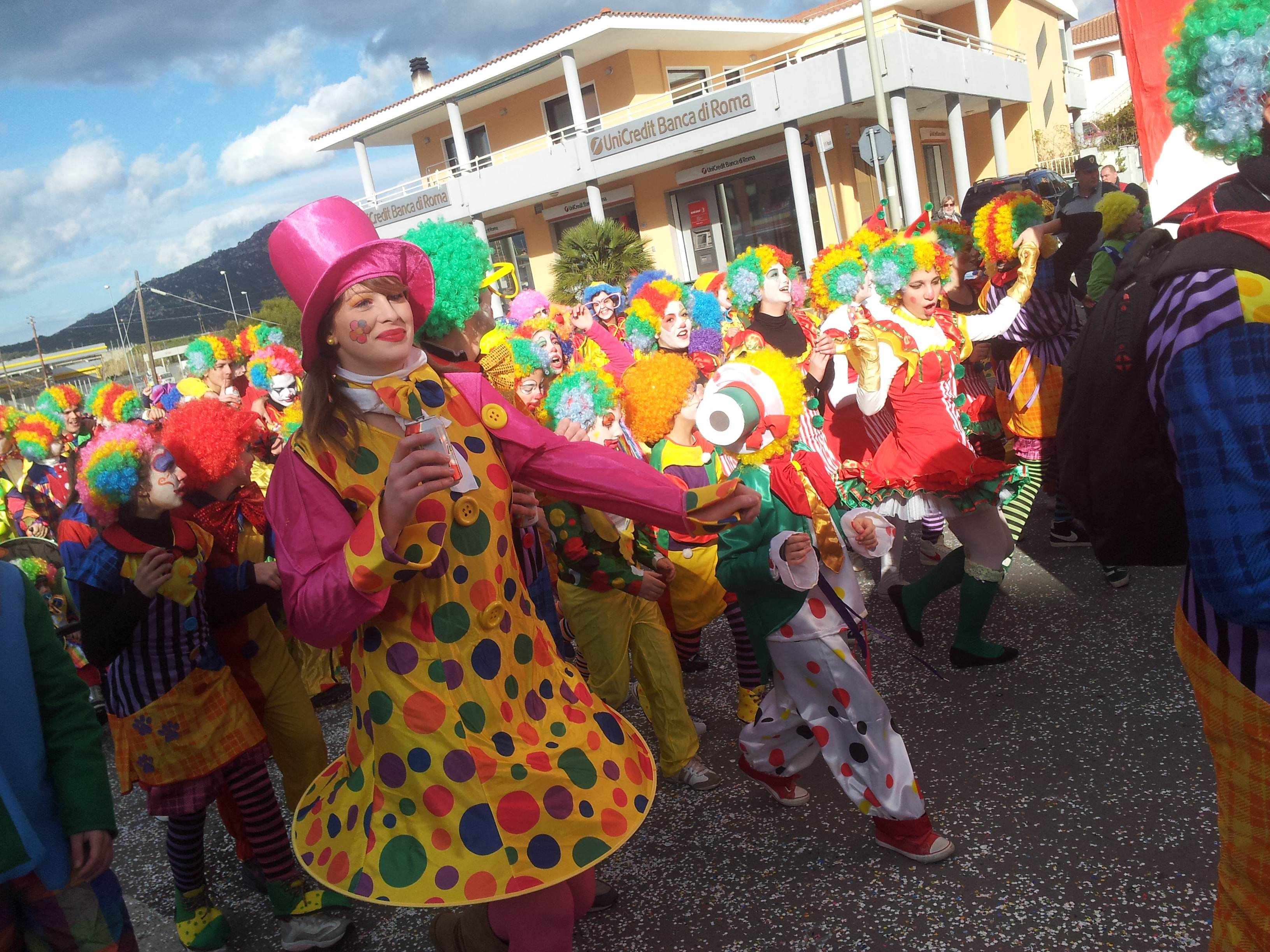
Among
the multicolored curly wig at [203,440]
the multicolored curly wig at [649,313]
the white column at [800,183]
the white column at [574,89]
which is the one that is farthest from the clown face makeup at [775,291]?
the white column at [574,89]

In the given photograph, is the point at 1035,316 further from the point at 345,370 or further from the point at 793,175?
the point at 793,175

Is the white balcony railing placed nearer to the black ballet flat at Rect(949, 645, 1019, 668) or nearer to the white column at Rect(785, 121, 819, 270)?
the white column at Rect(785, 121, 819, 270)

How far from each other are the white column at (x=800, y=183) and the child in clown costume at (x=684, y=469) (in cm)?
1939

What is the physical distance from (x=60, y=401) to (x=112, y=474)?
657cm

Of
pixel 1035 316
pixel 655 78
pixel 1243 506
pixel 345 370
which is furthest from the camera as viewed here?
pixel 655 78

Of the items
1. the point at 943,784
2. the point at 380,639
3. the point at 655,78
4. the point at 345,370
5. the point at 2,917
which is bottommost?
the point at 943,784

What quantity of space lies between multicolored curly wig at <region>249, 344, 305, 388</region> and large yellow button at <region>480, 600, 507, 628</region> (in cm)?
607

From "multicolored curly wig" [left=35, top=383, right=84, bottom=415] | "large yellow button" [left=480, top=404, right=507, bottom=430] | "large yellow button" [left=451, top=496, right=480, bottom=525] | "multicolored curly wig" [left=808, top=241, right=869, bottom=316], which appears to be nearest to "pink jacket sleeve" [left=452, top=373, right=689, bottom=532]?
"large yellow button" [left=480, top=404, right=507, bottom=430]

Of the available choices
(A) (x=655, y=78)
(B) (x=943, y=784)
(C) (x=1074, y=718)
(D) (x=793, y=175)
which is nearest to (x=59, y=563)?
(B) (x=943, y=784)

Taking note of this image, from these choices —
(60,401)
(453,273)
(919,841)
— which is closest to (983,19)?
(60,401)

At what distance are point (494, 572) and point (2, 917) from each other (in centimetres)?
125

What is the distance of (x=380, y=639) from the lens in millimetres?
2123

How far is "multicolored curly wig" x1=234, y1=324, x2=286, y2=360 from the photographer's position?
884cm

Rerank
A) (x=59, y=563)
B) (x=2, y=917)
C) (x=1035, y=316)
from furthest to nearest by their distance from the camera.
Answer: (x=1035, y=316), (x=59, y=563), (x=2, y=917)
